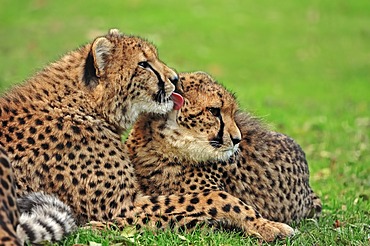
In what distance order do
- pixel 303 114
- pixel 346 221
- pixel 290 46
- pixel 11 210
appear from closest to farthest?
pixel 11 210
pixel 346 221
pixel 303 114
pixel 290 46

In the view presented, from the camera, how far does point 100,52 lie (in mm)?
5203

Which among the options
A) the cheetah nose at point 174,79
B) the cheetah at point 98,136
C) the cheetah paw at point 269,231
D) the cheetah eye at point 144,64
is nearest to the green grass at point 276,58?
the cheetah paw at point 269,231

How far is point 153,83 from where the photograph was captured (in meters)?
5.35

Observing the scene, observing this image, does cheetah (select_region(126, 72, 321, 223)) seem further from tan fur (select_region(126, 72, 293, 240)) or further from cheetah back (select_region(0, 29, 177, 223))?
cheetah back (select_region(0, 29, 177, 223))

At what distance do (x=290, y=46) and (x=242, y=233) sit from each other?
55.3ft

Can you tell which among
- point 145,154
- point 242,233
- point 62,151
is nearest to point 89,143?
point 62,151

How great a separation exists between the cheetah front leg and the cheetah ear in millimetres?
906

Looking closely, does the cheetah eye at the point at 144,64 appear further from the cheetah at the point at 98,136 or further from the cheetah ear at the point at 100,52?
the cheetah ear at the point at 100,52

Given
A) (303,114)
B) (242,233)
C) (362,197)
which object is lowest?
(242,233)

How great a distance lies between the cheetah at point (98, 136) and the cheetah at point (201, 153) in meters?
0.16

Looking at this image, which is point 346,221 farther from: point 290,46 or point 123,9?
point 123,9

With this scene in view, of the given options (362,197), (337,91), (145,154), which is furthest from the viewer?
(337,91)

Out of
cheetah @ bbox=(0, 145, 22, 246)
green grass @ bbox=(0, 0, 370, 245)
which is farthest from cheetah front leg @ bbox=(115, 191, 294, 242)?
cheetah @ bbox=(0, 145, 22, 246)

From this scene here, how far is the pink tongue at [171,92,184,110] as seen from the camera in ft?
17.8
